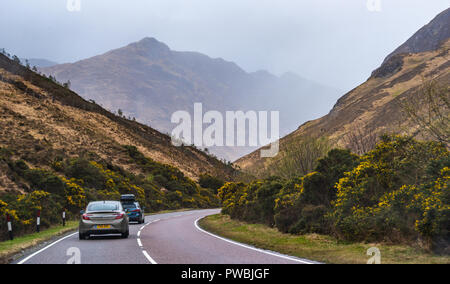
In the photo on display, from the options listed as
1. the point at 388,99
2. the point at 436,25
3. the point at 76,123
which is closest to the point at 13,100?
the point at 76,123

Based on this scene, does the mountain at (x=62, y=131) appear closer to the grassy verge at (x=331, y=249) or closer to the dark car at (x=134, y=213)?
the dark car at (x=134, y=213)

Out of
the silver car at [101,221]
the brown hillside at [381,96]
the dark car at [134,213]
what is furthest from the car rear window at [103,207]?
the brown hillside at [381,96]

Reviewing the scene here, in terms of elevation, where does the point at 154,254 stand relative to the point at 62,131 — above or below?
below

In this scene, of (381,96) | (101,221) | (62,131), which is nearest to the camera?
(101,221)

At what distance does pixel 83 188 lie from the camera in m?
42.4

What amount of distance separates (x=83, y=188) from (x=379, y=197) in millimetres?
31648

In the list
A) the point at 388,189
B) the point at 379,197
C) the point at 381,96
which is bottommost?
the point at 379,197

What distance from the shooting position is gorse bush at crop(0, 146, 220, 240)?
24859 millimetres

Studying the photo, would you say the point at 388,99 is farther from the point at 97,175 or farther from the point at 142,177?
the point at 97,175

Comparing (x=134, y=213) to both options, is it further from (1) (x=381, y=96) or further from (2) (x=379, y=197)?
(1) (x=381, y=96)

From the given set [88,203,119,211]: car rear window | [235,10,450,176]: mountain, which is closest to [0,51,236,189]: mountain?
[235,10,450,176]: mountain

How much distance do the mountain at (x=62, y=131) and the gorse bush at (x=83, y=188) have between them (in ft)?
6.19

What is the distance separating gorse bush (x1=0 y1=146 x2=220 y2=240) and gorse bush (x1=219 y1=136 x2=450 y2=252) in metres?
12.9

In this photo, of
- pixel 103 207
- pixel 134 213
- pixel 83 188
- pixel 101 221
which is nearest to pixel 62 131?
pixel 83 188
